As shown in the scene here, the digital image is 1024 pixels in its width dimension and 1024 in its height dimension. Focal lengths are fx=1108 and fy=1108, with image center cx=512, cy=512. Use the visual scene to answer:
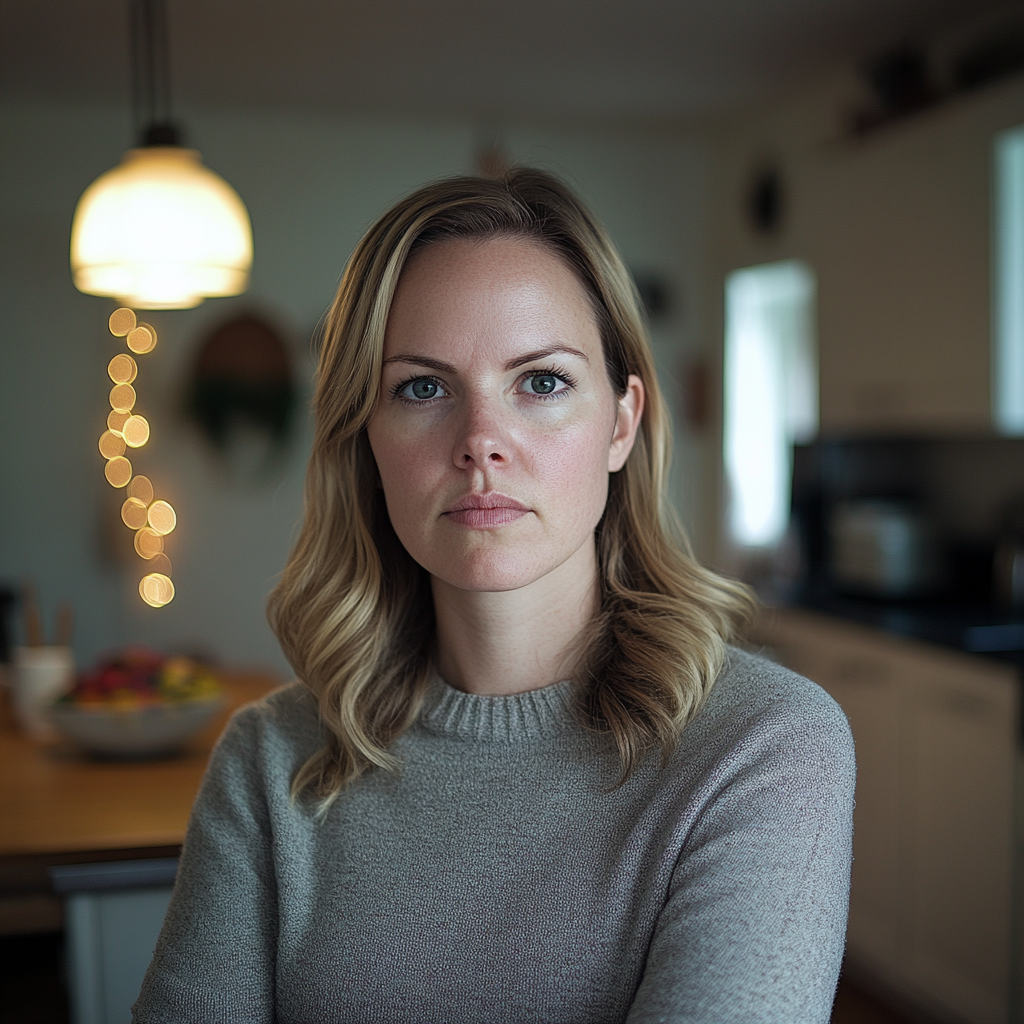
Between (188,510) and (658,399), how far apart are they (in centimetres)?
376

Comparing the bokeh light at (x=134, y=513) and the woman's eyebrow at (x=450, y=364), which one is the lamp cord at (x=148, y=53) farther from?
the woman's eyebrow at (x=450, y=364)

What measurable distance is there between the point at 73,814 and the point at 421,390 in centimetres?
110

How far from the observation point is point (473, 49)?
394 cm

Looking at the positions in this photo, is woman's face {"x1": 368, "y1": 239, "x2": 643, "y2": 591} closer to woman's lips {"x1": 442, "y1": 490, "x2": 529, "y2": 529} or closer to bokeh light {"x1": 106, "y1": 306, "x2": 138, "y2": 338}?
woman's lips {"x1": 442, "y1": 490, "x2": 529, "y2": 529}

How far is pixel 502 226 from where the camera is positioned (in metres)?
1.24

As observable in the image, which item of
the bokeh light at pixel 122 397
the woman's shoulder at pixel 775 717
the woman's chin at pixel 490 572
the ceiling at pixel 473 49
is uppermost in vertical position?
the ceiling at pixel 473 49

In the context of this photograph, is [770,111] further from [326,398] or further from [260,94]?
[326,398]

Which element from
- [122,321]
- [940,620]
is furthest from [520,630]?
[122,321]

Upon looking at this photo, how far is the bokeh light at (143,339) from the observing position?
15.4ft

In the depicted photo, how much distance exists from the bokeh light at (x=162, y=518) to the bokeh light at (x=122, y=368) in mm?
540

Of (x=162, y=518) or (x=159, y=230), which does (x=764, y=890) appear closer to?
(x=159, y=230)

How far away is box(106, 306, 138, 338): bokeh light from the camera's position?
4.65 meters

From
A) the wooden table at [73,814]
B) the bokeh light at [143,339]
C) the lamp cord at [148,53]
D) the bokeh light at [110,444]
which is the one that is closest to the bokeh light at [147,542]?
the bokeh light at [110,444]

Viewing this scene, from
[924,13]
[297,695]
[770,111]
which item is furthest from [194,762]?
[770,111]
